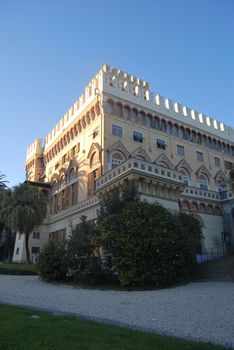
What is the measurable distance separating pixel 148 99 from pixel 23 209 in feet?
61.9

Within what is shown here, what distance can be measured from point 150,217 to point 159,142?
1965 cm

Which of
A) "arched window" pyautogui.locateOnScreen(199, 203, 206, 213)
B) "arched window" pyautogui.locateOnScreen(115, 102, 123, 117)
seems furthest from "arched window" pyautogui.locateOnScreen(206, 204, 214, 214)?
"arched window" pyautogui.locateOnScreen(115, 102, 123, 117)

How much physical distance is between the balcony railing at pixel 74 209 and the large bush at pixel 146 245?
36.2ft

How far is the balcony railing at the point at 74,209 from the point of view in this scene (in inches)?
1134

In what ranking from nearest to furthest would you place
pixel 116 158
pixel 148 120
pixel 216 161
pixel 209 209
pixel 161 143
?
pixel 209 209 < pixel 116 158 < pixel 161 143 < pixel 148 120 < pixel 216 161

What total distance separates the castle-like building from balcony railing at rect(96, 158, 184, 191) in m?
0.08

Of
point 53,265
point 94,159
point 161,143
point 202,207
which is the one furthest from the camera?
point 161,143

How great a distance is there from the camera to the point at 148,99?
36.8m

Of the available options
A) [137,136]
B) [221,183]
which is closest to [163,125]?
[137,136]

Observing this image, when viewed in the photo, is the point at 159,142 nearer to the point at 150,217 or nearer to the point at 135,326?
the point at 150,217

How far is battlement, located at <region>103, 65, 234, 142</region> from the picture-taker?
34.5 m

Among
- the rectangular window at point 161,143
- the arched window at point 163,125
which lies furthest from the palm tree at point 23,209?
the arched window at point 163,125

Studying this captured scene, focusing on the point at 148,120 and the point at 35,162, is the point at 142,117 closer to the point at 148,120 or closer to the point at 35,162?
the point at 148,120

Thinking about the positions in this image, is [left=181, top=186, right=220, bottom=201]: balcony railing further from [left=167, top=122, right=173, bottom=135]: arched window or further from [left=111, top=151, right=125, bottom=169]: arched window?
[left=167, top=122, right=173, bottom=135]: arched window
